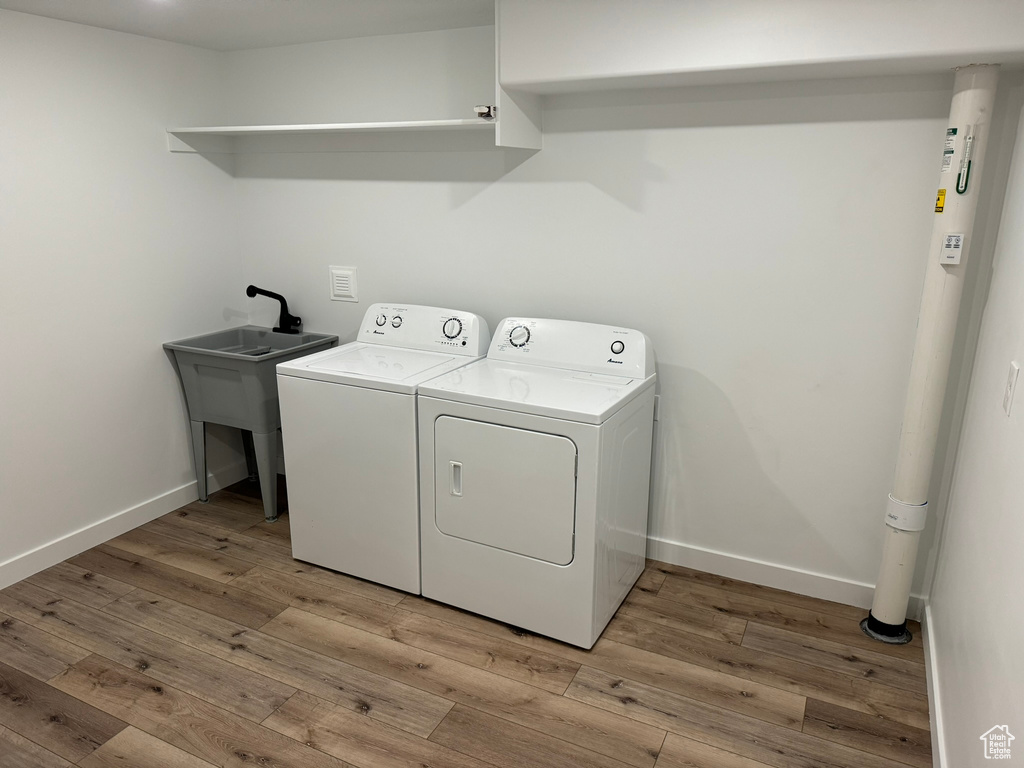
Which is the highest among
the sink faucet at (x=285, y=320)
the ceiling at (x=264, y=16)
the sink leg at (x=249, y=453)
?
the ceiling at (x=264, y=16)

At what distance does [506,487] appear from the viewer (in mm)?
2248

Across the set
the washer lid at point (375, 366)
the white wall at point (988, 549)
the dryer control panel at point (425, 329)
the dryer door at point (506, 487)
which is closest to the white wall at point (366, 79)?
the dryer control panel at point (425, 329)

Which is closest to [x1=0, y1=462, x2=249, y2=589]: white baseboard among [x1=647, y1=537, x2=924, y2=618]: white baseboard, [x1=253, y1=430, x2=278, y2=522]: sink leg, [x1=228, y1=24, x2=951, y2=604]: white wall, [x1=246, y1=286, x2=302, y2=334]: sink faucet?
[x1=253, y1=430, x2=278, y2=522]: sink leg

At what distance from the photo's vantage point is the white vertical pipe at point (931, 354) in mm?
1910

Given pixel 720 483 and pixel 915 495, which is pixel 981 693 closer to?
pixel 915 495

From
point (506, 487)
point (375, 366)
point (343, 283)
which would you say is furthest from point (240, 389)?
point (506, 487)

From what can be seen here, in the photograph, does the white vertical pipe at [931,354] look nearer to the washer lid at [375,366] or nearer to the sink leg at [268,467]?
the washer lid at [375,366]

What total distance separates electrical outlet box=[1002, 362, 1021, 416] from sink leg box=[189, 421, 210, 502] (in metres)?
2.82

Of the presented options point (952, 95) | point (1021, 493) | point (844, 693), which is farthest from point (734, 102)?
point (844, 693)

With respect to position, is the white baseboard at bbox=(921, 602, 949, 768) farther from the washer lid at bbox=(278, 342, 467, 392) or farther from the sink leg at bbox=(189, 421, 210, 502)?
the sink leg at bbox=(189, 421, 210, 502)

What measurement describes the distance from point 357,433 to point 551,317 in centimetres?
81

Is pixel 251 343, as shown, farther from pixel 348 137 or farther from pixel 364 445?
pixel 364 445

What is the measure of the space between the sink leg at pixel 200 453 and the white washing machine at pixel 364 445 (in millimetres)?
684

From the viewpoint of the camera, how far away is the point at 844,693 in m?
2.07
